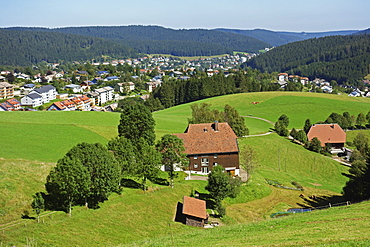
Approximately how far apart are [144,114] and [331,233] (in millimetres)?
33868

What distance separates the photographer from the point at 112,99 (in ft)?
582

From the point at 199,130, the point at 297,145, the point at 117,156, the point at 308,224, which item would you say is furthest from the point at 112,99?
the point at 308,224

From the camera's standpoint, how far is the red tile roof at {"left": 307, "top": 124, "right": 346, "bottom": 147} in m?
84.8

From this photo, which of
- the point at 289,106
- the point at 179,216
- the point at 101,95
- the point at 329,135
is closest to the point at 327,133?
the point at 329,135

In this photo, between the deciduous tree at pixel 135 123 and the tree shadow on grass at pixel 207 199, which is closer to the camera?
the tree shadow on grass at pixel 207 199

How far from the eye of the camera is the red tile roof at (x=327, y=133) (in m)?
84.8

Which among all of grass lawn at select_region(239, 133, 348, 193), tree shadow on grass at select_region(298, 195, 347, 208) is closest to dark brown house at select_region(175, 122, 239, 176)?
grass lawn at select_region(239, 133, 348, 193)

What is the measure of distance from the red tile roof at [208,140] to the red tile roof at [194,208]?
52.0ft

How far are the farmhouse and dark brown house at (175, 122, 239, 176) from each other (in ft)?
124

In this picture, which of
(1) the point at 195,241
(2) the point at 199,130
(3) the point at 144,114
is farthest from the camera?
(2) the point at 199,130

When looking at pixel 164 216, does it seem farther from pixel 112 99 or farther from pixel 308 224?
pixel 112 99

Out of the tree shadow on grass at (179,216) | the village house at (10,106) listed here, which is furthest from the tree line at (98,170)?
the village house at (10,106)

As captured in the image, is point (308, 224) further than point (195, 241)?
Yes

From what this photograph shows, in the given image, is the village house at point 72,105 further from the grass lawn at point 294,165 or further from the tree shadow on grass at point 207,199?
the tree shadow on grass at point 207,199
